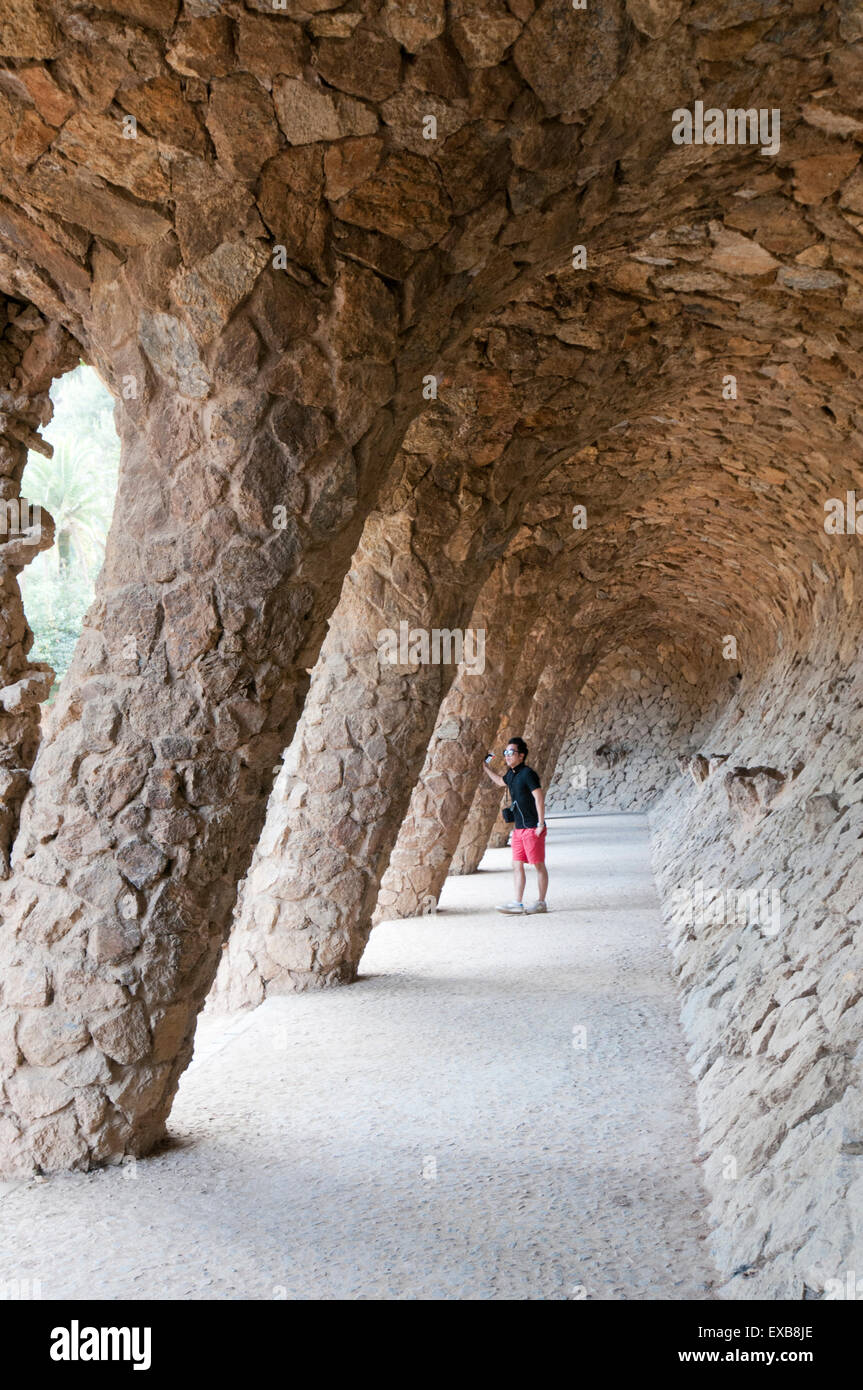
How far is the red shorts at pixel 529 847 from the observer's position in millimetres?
8719

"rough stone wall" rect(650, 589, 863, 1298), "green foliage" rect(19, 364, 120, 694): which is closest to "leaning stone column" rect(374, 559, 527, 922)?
"rough stone wall" rect(650, 589, 863, 1298)

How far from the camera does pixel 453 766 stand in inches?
357

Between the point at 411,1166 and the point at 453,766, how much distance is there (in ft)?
18.4

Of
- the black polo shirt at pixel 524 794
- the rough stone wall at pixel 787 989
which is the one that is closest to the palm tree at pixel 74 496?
the black polo shirt at pixel 524 794

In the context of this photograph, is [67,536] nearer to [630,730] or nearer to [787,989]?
[630,730]

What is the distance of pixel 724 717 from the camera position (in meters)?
18.3

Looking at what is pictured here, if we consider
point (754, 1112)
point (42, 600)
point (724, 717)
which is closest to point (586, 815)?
point (724, 717)

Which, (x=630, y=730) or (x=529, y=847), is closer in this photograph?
(x=529, y=847)

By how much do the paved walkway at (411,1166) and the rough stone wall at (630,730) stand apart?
1587 cm

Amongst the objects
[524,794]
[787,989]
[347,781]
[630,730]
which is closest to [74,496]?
[630,730]

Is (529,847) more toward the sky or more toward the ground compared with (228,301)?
more toward the ground

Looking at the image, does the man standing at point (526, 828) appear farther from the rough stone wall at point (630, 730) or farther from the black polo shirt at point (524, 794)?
the rough stone wall at point (630, 730)

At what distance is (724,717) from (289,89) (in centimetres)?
1612

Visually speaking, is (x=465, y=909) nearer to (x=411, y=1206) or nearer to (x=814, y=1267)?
(x=411, y=1206)
